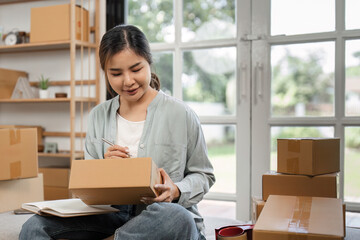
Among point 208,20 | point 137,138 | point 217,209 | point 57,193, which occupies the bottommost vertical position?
point 217,209

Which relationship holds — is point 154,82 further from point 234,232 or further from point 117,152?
point 234,232

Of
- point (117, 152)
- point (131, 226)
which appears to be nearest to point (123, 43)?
point (117, 152)

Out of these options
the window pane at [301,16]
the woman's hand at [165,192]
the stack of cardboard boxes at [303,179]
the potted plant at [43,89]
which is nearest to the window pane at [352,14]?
the window pane at [301,16]

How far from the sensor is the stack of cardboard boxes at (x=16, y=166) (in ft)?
6.31

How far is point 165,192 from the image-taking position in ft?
4.22

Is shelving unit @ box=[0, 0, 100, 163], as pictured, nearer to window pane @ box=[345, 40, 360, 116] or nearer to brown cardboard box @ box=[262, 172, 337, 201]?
brown cardboard box @ box=[262, 172, 337, 201]

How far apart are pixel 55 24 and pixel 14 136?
3.59ft

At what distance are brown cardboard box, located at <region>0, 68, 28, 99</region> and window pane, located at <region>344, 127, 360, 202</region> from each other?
2.31 metres

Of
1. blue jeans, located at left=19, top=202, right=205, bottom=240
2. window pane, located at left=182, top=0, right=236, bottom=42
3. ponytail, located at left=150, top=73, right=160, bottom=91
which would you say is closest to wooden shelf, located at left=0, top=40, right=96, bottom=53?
window pane, located at left=182, top=0, right=236, bottom=42

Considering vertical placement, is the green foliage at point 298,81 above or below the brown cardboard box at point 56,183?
above

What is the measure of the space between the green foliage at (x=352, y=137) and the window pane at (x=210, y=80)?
0.67 metres

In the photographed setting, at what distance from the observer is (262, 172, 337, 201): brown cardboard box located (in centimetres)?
154

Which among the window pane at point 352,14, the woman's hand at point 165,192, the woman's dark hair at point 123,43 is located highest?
the window pane at point 352,14

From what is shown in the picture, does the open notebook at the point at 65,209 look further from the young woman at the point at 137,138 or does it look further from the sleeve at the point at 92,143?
the sleeve at the point at 92,143
